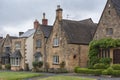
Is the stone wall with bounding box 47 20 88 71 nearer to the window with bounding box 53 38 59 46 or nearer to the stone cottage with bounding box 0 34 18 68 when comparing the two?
the window with bounding box 53 38 59 46

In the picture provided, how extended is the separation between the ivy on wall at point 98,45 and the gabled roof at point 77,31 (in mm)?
5812

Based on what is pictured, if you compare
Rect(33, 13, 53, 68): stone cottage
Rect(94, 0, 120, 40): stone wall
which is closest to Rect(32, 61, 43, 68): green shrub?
Rect(33, 13, 53, 68): stone cottage

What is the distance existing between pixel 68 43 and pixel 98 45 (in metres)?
7.18

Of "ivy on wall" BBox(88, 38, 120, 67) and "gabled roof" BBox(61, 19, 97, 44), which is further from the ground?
"gabled roof" BBox(61, 19, 97, 44)

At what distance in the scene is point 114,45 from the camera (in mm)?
53688

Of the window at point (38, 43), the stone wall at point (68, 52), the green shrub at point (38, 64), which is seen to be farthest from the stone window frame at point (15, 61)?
the stone wall at point (68, 52)

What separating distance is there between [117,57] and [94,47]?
16.0 feet

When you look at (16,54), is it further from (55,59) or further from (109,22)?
(109,22)

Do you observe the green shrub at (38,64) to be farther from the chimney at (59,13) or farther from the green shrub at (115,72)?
the green shrub at (115,72)

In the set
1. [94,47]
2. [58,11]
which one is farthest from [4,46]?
[94,47]

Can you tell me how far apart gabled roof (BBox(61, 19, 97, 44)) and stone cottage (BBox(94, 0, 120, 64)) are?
5.90m

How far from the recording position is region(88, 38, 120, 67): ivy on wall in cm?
5382

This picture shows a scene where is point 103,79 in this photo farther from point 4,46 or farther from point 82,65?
point 4,46

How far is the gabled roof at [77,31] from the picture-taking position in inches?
2474
